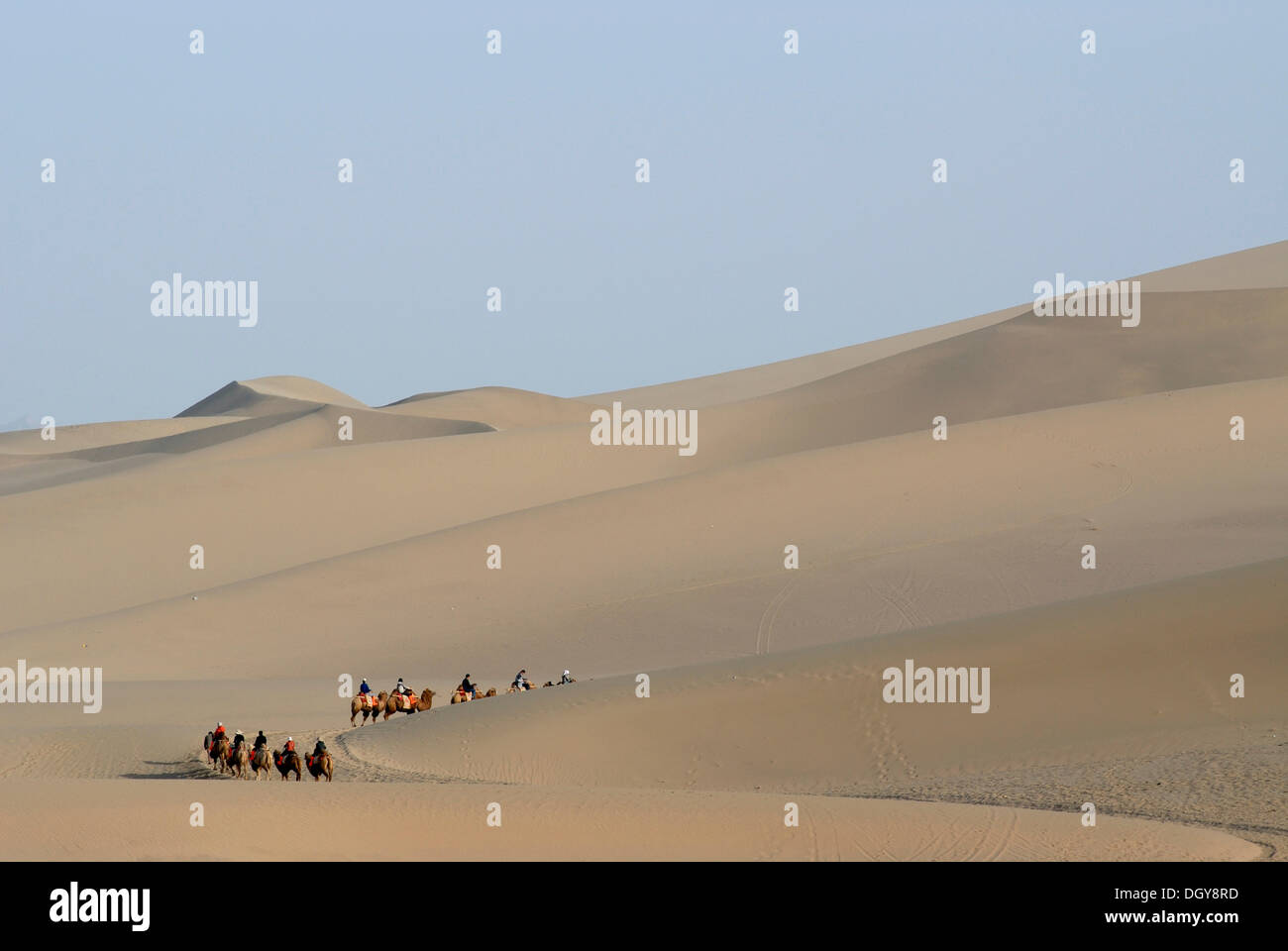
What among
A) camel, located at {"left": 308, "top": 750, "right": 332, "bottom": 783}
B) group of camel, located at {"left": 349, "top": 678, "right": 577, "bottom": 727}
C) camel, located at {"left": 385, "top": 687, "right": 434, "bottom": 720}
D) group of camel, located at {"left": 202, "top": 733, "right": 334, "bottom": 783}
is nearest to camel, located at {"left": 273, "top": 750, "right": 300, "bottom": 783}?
group of camel, located at {"left": 202, "top": 733, "right": 334, "bottom": 783}

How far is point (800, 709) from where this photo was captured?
18.8 meters

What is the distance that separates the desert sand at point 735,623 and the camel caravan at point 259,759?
0.29 m

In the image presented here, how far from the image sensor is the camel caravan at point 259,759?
16.5 meters

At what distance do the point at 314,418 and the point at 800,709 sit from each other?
55.7 metres

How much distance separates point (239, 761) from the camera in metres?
17.3

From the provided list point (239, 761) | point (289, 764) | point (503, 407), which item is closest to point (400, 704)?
point (239, 761)

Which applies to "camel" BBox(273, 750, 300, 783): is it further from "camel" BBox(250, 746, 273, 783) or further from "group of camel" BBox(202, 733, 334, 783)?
"camel" BBox(250, 746, 273, 783)

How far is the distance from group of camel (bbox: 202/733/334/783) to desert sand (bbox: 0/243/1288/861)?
0.95 ft

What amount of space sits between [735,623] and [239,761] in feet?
40.8

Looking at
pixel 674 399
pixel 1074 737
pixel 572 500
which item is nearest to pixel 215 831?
pixel 1074 737

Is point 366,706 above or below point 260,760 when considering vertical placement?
above

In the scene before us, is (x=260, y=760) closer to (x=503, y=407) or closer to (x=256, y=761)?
(x=256, y=761)

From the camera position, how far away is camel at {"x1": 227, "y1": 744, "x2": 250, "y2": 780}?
56.6ft

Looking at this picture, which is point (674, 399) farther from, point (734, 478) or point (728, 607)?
point (728, 607)
